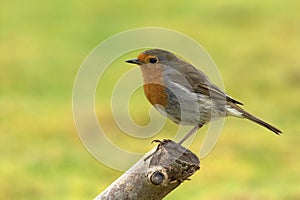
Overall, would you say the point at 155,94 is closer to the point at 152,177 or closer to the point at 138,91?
the point at 152,177

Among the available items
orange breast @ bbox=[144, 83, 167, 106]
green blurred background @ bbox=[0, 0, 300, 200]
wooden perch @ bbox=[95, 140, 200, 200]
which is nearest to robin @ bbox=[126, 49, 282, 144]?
orange breast @ bbox=[144, 83, 167, 106]

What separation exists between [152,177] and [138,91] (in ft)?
49.4

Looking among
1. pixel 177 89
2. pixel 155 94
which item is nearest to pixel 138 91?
pixel 177 89

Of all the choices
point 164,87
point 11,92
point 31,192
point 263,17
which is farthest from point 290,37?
point 164,87

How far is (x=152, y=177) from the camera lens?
6.60 meters

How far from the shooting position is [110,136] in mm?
17984

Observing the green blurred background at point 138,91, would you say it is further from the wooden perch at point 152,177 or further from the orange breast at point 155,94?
the wooden perch at point 152,177

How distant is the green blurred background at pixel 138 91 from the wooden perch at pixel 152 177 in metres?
7.10

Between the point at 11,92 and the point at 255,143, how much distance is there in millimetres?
6464

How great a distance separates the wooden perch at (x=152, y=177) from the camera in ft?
21.8

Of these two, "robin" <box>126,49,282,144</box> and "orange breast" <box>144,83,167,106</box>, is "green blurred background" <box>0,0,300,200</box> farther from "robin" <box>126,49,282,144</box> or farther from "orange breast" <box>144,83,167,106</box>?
"orange breast" <box>144,83,167,106</box>

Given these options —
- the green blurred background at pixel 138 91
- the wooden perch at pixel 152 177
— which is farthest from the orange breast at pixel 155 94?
the green blurred background at pixel 138 91

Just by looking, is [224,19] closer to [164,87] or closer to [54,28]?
[54,28]

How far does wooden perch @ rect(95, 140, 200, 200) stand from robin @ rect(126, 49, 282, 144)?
559 mm
